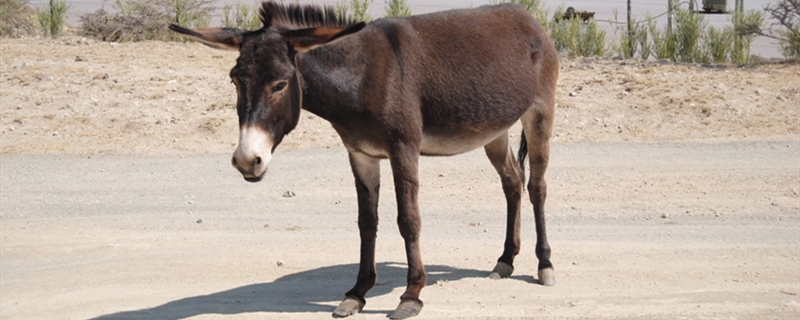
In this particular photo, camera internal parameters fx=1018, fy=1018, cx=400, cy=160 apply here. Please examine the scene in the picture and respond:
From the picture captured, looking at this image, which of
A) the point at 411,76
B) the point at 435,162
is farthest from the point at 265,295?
the point at 435,162

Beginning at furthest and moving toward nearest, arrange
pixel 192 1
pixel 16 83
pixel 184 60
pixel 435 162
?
pixel 192 1, pixel 184 60, pixel 16 83, pixel 435 162

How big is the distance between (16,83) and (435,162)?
7.71 m

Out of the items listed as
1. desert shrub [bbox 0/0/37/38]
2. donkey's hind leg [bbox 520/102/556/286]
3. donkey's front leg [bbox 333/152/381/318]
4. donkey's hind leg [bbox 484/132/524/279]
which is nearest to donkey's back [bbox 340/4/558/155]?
donkey's hind leg [bbox 520/102/556/286]

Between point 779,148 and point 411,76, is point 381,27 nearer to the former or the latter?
point 411,76

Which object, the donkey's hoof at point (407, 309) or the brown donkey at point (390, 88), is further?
the donkey's hoof at point (407, 309)

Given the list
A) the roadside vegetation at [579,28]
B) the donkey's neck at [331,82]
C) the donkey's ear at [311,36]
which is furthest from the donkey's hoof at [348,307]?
the roadside vegetation at [579,28]

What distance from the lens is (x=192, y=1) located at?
70.9ft

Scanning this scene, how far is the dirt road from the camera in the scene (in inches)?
312

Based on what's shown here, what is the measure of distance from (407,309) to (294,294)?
1221 millimetres

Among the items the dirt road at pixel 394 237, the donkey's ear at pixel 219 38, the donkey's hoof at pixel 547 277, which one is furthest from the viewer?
the donkey's hoof at pixel 547 277

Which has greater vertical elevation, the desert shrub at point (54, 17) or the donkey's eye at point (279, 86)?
the desert shrub at point (54, 17)

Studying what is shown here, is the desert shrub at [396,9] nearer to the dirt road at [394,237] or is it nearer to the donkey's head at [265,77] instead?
the dirt road at [394,237]

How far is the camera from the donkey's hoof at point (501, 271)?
862cm

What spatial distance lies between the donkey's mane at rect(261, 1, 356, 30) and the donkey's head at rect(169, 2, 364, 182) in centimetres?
1
